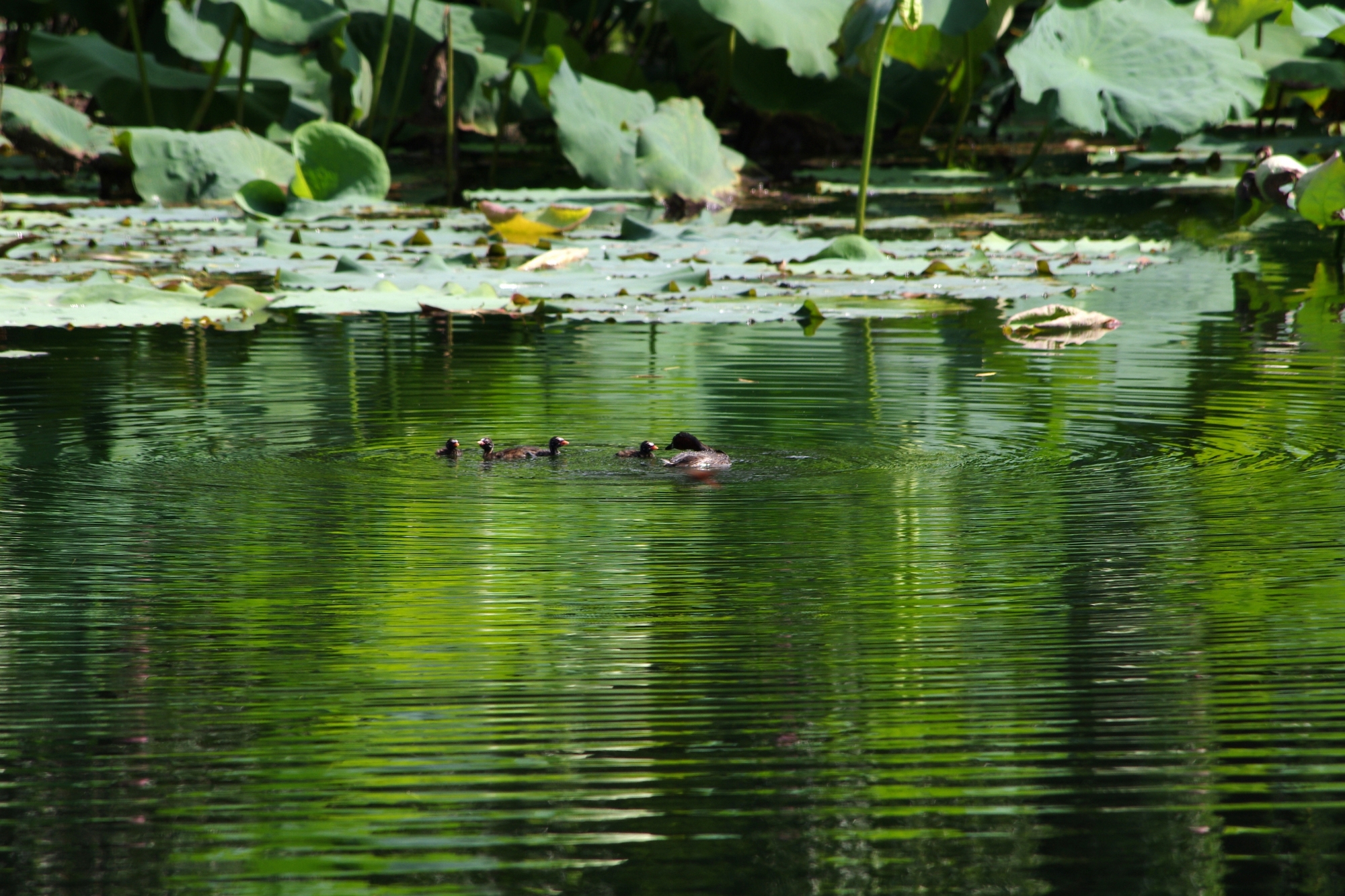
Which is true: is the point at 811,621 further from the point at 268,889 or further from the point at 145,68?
the point at 145,68

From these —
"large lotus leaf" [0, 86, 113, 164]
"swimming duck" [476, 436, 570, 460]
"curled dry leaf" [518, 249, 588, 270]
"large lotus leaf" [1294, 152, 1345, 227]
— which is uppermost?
"large lotus leaf" [0, 86, 113, 164]

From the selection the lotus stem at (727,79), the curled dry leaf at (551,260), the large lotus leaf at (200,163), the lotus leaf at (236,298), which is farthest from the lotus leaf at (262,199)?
the lotus stem at (727,79)

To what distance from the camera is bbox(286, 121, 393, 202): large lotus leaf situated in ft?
35.3

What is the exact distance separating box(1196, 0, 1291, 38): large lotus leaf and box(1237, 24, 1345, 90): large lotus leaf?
15 cm

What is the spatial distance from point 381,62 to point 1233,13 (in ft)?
19.3

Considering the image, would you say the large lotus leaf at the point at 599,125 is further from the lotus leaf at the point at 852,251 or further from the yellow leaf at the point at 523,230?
the lotus leaf at the point at 852,251

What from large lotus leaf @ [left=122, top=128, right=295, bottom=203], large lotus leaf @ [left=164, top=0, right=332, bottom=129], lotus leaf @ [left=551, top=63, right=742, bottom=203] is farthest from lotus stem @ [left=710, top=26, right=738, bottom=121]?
large lotus leaf @ [left=122, top=128, right=295, bottom=203]

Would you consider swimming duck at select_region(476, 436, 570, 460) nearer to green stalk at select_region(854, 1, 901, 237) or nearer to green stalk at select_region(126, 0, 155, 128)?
green stalk at select_region(854, 1, 901, 237)

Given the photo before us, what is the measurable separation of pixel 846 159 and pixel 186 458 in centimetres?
1262

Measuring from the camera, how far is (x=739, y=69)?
1412cm

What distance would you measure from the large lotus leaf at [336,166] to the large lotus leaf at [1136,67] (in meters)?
4.00

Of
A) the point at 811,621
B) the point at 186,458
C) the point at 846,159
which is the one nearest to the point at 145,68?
the point at 846,159

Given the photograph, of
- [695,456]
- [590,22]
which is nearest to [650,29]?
[590,22]

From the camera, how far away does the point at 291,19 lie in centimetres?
1147
